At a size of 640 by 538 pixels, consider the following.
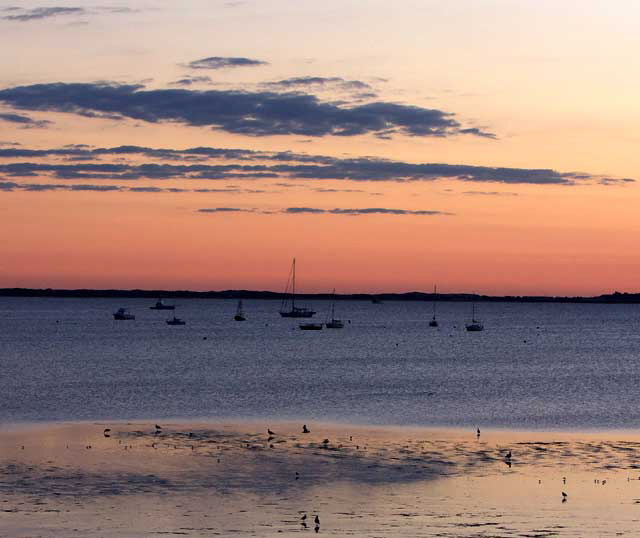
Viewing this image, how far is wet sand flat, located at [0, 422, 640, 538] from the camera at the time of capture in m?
34.5

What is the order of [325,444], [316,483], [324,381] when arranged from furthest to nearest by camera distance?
1. [324,381]
2. [325,444]
3. [316,483]

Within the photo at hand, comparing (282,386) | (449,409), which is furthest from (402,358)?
(449,409)

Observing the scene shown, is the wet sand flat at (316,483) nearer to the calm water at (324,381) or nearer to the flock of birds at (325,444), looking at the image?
the flock of birds at (325,444)

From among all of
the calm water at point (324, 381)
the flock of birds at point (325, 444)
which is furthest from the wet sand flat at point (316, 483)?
the calm water at point (324, 381)

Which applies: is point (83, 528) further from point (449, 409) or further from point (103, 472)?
point (449, 409)

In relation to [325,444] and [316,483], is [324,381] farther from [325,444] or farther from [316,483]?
[316,483]

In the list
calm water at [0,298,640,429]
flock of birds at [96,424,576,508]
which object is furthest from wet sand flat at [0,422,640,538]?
calm water at [0,298,640,429]

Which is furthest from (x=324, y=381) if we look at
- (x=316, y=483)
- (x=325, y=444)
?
(x=316, y=483)

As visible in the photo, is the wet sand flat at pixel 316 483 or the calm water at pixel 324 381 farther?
the calm water at pixel 324 381

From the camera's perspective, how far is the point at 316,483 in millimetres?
41750

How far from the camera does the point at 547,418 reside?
67.0 meters

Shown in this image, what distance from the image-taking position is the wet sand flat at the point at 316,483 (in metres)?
34.5

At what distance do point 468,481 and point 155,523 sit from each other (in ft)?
Result: 44.7

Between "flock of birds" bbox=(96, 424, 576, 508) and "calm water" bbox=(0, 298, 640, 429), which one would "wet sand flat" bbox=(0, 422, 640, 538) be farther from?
"calm water" bbox=(0, 298, 640, 429)
